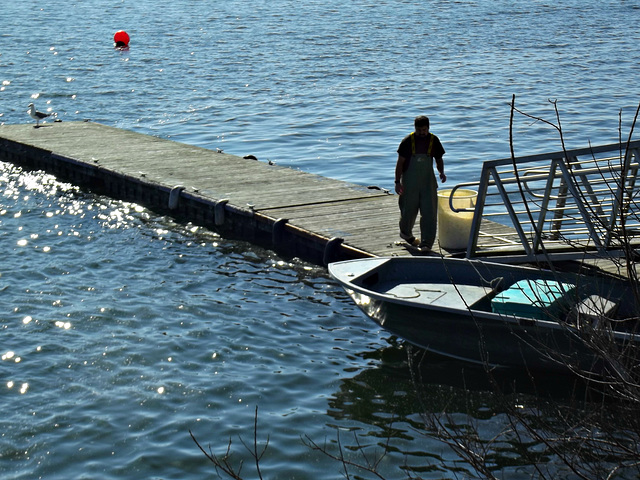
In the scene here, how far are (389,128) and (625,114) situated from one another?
770cm

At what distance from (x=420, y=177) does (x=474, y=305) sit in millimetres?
2692

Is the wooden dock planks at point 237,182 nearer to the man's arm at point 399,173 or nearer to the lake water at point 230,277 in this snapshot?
the lake water at point 230,277

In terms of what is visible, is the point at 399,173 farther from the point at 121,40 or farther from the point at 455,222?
the point at 121,40

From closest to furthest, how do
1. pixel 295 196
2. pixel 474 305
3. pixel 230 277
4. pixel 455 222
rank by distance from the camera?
pixel 474 305 → pixel 455 222 → pixel 230 277 → pixel 295 196

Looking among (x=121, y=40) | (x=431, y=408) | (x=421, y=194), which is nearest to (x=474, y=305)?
(x=431, y=408)

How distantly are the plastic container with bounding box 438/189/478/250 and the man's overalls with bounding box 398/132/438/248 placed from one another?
0.41 feet

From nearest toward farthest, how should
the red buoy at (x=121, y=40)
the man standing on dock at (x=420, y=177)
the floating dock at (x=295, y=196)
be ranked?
the floating dock at (x=295, y=196) < the man standing on dock at (x=420, y=177) < the red buoy at (x=121, y=40)

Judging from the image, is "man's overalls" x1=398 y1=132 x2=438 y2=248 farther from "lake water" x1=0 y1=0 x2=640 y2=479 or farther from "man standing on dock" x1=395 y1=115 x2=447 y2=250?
"lake water" x1=0 y1=0 x2=640 y2=479

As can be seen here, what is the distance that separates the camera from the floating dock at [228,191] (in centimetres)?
1465

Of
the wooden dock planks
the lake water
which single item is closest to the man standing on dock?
the wooden dock planks

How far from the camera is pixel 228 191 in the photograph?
17422mm

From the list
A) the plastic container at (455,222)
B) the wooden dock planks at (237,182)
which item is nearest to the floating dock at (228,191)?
the wooden dock planks at (237,182)

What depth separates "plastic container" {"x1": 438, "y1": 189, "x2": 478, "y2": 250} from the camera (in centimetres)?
1285

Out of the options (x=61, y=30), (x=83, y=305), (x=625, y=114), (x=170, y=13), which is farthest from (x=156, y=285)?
(x=170, y=13)
